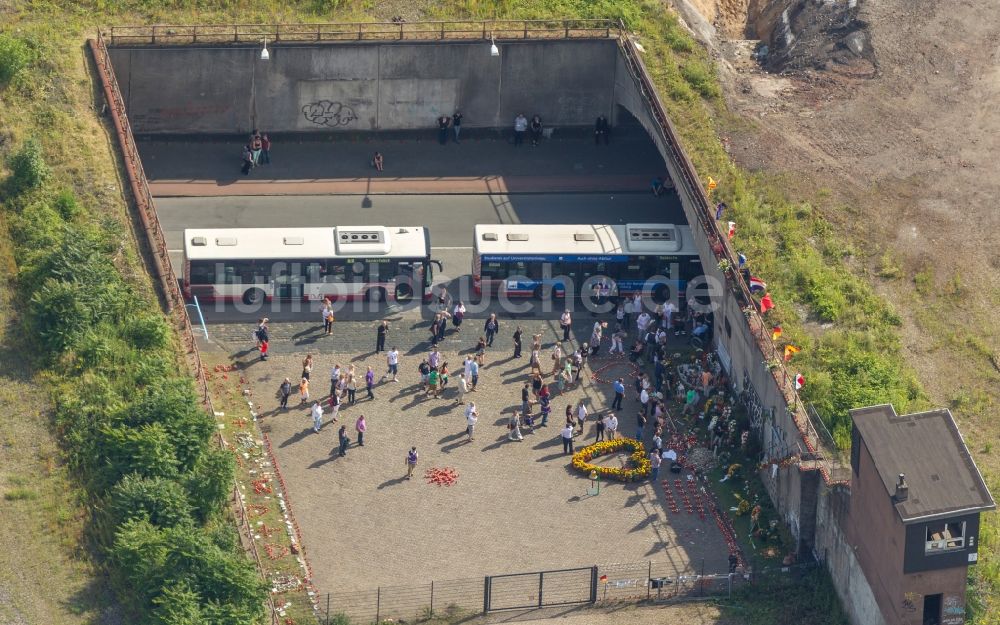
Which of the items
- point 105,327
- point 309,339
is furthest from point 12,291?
point 309,339

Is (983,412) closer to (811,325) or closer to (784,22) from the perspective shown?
(811,325)

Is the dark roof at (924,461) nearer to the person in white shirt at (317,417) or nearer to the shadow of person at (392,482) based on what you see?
the shadow of person at (392,482)

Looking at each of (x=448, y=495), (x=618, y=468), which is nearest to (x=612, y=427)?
(x=618, y=468)

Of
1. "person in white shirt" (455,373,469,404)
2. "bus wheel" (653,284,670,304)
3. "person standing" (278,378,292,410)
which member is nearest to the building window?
"person in white shirt" (455,373,469,404)

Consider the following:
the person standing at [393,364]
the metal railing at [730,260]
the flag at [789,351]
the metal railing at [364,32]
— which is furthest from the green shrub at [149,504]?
the metal railing at [364,32]

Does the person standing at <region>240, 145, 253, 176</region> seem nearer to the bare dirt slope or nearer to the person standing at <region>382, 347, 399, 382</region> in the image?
the person standing at <region>382, 347, 399, 382</region>

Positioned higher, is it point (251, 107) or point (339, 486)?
point (251, 107)
